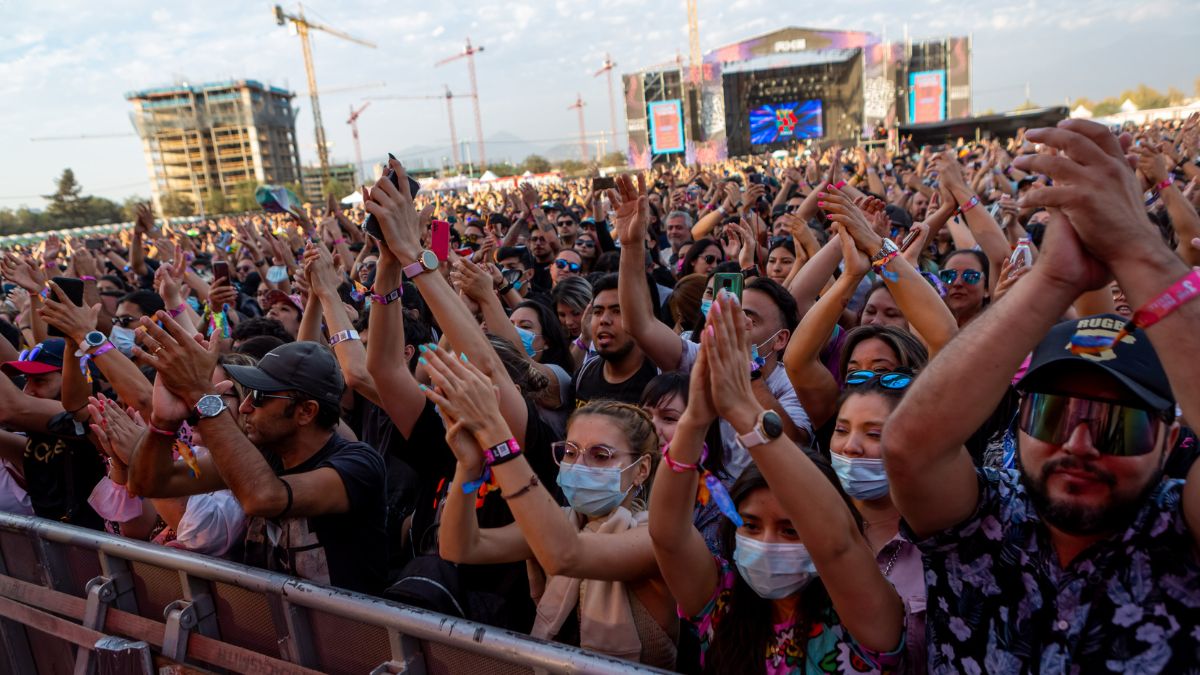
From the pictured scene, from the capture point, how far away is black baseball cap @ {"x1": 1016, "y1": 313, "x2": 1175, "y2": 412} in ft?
4.46

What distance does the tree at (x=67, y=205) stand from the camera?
62.4 metres

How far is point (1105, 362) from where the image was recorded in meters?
1.38

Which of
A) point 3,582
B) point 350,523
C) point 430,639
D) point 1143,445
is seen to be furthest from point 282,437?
point 1143,445

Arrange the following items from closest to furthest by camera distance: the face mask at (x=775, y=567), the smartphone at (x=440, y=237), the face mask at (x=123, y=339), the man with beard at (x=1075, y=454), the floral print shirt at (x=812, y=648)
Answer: the man with beard at (x=1075, y=454)
the floral print shirt at (x=812, y=648)
the face mask at (x=775, y=567)
the smartphone at (x=440, y=237)
the face mask at (x=123, y=339)

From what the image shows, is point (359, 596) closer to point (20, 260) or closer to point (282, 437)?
point (282, 437)

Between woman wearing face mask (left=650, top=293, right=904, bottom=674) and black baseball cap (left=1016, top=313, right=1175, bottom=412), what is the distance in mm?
512

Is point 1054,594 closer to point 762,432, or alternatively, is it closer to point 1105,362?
point 1105,362

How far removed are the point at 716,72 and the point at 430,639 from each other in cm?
4681

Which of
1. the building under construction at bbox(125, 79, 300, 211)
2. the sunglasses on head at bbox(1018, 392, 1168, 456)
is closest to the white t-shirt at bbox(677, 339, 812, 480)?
the sunglasses on head at bbox(1018, 392, 1168, 456)

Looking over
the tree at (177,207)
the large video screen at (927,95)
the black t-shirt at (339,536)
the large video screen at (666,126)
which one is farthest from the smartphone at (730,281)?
the tree at (177,207)

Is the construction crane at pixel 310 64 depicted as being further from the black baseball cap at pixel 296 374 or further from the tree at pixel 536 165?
the black baseball cap at pixel 296 374

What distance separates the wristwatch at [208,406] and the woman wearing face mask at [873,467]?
196cm

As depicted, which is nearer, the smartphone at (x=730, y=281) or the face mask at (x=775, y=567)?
the face mask at (x=775, y=567)

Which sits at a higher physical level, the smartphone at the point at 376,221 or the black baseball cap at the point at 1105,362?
the smartphone at the point at 376,221
